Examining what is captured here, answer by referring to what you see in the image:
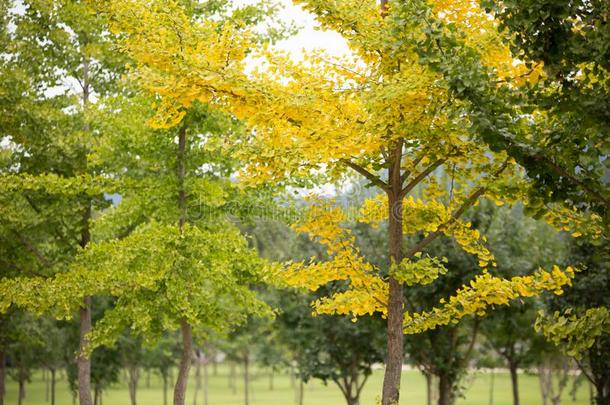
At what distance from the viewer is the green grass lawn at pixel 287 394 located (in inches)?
1827

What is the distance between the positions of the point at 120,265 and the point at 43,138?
12.5ft

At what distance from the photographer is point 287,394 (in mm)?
52688

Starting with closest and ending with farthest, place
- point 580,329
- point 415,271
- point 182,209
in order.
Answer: point 580,329, point 415,271, point 182,209

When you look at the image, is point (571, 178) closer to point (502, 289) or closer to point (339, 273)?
point (502, 289)

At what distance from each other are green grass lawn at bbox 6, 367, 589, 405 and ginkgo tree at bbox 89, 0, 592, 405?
3230 cm

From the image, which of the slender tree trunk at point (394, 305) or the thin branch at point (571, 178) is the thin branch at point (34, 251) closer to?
the slender tree trunk at point (394, 305)

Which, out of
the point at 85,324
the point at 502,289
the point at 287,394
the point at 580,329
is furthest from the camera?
the point at 287,394

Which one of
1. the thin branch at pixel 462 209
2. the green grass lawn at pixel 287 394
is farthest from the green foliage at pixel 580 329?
the green grass lawn at pixel 287 394

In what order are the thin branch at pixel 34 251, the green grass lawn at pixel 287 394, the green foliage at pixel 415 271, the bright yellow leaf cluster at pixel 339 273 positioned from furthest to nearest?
the green grass lawn at pixel 287 394, the thin branch at pixel 34 251, the bright yellow leaf cluster at pixel 339 273, the green foliage at pixel 415 271

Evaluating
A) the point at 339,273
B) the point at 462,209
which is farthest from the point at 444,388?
the point at 462,209

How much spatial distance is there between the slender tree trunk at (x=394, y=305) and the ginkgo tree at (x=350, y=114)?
0.04 feet

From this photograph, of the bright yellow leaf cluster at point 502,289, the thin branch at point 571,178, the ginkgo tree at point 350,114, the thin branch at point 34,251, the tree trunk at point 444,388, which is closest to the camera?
the thin branch at point 571,178

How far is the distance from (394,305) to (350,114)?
216 cm

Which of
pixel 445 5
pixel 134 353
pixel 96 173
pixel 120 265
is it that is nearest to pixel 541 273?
pixel 445 5
